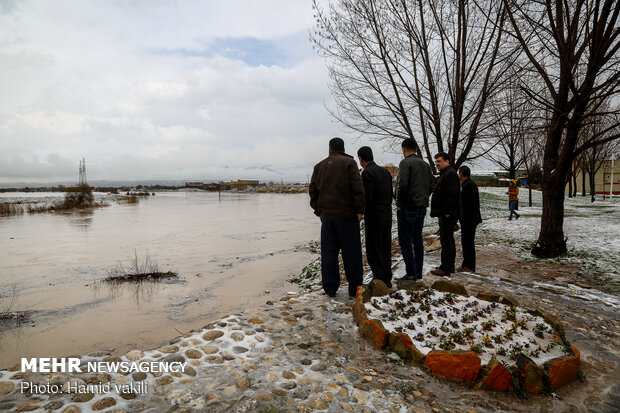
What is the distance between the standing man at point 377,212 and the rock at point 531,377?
264 cm

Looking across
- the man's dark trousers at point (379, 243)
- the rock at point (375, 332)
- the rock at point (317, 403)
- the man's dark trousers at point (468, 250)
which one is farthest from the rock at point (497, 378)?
the man's dark trousers at point (468, 250)

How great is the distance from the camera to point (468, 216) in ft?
21.8

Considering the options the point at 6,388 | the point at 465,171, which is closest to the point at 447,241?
the point at 465,171

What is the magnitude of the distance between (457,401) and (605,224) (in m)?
13.7

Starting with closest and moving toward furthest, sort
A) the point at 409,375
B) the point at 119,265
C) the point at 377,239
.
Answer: the point at 409,375, the point at 377,239, the point at 119,265

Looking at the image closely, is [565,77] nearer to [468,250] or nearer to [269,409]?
[468,250]

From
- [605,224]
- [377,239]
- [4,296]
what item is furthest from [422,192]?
[605,224]

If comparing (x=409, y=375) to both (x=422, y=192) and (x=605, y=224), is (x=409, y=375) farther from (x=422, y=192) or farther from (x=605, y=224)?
(x=605, y=224)

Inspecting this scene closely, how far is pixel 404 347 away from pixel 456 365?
1.88 ft

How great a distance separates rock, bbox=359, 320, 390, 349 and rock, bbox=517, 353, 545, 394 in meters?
1.36

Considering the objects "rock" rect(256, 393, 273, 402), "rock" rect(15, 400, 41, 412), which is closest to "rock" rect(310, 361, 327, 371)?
"rock" rect(256, 393, 273, 402)

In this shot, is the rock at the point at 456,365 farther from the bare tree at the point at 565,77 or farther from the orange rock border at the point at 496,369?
the bare tree at the point at 565,77

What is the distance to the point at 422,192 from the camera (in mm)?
5773

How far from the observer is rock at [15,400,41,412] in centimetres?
245
